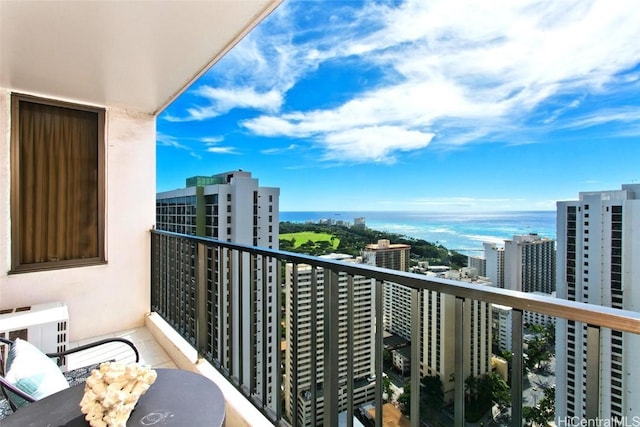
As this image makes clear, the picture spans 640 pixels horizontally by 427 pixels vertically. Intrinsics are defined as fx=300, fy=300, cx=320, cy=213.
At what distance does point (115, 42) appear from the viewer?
2002 millimetres

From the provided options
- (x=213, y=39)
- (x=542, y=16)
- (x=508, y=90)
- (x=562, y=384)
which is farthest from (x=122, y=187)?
(x=508, y=90)

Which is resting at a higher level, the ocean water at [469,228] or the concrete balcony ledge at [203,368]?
the ocean water at [469,228]

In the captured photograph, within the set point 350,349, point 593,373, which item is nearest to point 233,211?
point 350,349

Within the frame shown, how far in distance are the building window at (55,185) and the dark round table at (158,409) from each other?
8.13 ft

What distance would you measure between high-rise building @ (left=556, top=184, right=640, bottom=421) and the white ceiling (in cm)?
203

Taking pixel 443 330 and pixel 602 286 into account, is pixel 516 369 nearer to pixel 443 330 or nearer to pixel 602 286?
pixel 443 330

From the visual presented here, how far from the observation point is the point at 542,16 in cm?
667

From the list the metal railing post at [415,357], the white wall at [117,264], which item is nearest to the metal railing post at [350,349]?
the metal railing post at [415,357]

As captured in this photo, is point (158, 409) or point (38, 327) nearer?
point (158, 409)

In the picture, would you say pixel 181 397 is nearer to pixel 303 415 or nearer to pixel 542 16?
pixel 303 415

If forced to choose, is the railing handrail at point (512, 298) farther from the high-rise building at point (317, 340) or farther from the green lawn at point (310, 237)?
the green lawn at point (310, 237)

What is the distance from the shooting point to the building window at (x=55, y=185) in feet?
9.37

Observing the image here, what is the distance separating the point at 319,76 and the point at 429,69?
20.2 feet

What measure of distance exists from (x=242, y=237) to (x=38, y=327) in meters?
3.42
